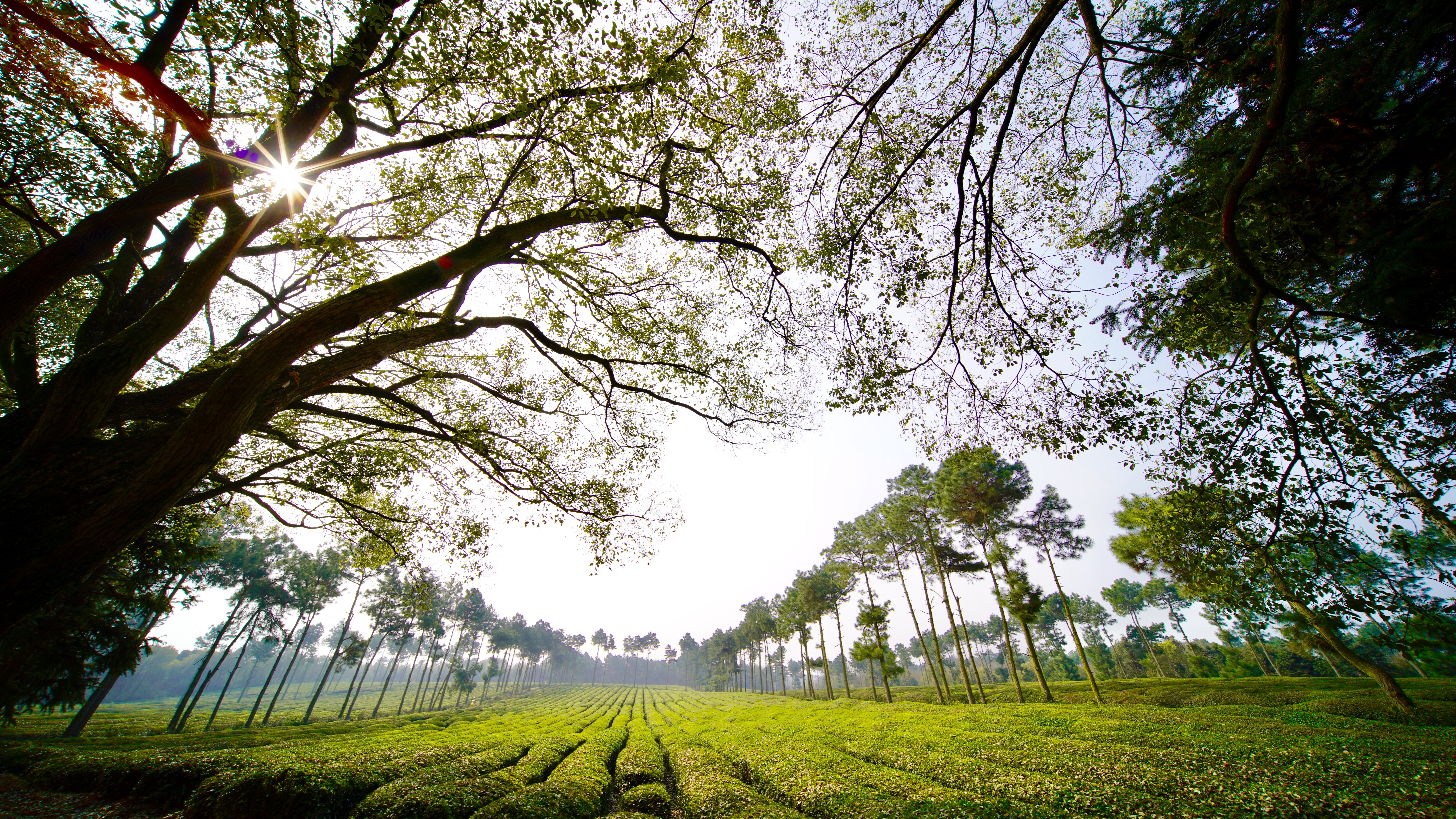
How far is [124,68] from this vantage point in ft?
12.5

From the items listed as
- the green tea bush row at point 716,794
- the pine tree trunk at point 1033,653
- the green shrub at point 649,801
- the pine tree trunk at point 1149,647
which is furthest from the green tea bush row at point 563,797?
the pine tree trunk at point 1149,647

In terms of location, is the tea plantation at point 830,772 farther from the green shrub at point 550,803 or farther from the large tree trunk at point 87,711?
the large tree trunk at point 87,711

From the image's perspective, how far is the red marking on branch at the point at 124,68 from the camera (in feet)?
11.4

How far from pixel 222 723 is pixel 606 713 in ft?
115

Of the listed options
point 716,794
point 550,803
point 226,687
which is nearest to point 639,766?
point 716,794

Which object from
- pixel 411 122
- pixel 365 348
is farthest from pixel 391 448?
pixel 411 122

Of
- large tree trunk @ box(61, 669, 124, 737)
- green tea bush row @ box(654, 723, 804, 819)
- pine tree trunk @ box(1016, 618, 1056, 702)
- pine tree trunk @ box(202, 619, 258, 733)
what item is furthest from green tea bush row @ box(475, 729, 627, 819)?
pine tree trunk @ box(202, 619, 258, 733)

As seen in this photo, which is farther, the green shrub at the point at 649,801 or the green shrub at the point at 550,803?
the green shrub at the point at 649,801

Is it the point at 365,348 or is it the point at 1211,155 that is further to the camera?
the point at 1211,155

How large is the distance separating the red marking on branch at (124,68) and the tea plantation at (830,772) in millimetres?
9139

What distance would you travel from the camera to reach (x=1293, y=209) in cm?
561

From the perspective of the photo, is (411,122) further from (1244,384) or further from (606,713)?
(606,713)

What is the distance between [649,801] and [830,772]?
A: 3880 millimetres

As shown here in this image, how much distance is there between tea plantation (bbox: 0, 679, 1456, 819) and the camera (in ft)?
22.2
